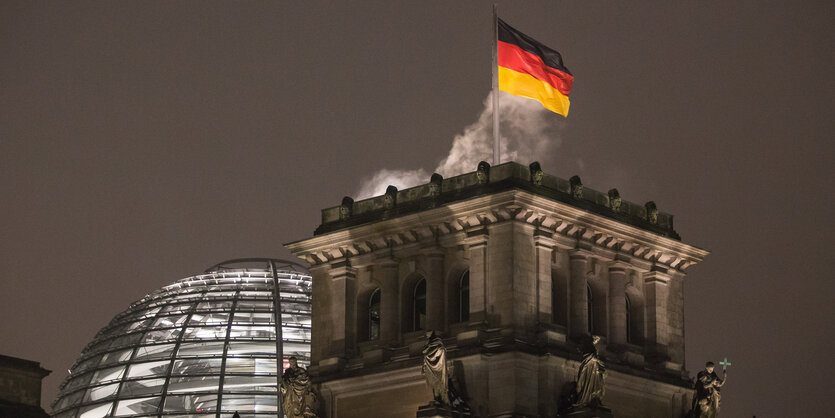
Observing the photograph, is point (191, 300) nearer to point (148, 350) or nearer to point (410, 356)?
point (148, 350)

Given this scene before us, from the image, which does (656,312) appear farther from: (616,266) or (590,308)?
(590,308)

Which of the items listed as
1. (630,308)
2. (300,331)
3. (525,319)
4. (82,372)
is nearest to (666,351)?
(630,308)

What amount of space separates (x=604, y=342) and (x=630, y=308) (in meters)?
3.34

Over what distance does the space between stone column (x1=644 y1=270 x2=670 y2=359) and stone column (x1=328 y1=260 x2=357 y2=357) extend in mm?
12146

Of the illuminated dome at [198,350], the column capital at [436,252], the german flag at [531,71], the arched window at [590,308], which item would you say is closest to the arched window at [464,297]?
the column capital at [436,252]

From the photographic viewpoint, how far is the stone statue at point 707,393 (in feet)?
293

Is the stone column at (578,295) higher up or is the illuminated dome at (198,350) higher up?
the illuminated dome at (198,350)

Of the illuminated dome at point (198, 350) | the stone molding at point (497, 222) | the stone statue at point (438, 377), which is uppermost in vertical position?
the illuminated dome at point (198, 350)

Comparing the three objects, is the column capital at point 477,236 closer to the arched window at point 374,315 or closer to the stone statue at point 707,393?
the arched window at point 374,315

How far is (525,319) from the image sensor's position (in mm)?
85000

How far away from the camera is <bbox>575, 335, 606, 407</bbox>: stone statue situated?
83500 millimetres

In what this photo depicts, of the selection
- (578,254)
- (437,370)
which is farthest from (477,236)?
(437,370)

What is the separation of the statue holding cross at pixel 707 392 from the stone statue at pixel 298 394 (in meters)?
15.6

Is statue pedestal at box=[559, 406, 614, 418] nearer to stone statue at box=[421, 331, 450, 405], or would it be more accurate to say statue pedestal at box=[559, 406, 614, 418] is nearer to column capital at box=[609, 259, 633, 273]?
stone statue at box=[421, 331, 450, 405]
